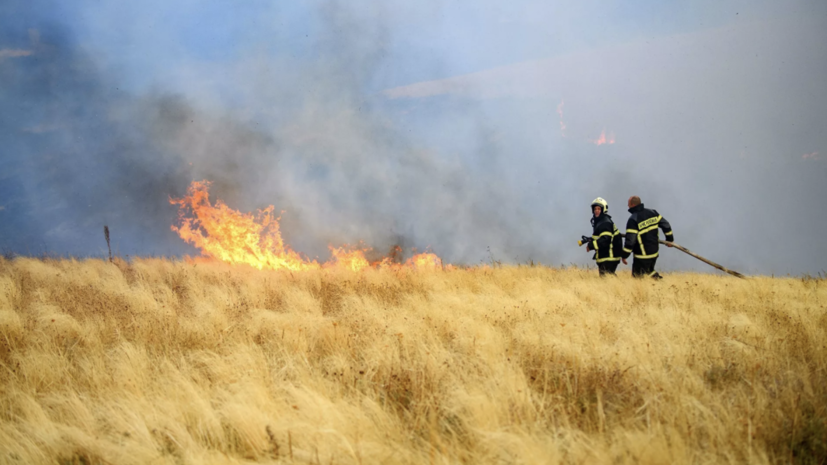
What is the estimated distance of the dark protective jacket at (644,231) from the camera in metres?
9.32

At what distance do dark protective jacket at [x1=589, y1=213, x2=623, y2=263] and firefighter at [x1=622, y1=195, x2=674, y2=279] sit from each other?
243 mm

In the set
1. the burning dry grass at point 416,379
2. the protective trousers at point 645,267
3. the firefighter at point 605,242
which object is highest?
the firefighter at point 605,242

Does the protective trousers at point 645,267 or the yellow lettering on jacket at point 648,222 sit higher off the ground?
the yellow lettering on jacket at point 648,222

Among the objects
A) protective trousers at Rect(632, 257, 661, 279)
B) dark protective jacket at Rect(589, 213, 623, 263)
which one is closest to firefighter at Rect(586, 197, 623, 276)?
dark protective jacket at Rect(589, 213, 623, 263)

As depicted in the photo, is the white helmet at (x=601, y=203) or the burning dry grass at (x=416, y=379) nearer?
the burning dry grass at (x=416, y=379)

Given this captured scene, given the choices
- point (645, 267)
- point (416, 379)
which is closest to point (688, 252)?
point (645, 267)

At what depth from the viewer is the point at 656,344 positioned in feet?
15.1

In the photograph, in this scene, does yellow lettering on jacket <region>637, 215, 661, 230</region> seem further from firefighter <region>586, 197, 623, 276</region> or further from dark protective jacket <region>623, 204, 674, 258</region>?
firefighter <region>586, 197, 623, 276</region>

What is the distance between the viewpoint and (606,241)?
9680mm

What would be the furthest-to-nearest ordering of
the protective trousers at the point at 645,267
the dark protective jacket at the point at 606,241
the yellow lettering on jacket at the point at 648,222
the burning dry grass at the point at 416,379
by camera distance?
the dark protective jacket at the point at 606,241, the protective trousers at the point at 645,267, the yellow lettering on jacket at the point at 648,222, the burning dry grass at the point at 416,379

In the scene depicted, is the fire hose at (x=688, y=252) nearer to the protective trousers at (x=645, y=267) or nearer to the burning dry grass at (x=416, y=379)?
the protective trousers at (x=645, y=267)

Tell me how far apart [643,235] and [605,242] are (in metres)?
0.81

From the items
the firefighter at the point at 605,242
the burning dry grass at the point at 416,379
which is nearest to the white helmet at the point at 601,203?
the firefighter at the point at 605,242

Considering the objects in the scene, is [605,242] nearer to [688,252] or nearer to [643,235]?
[643,235]
